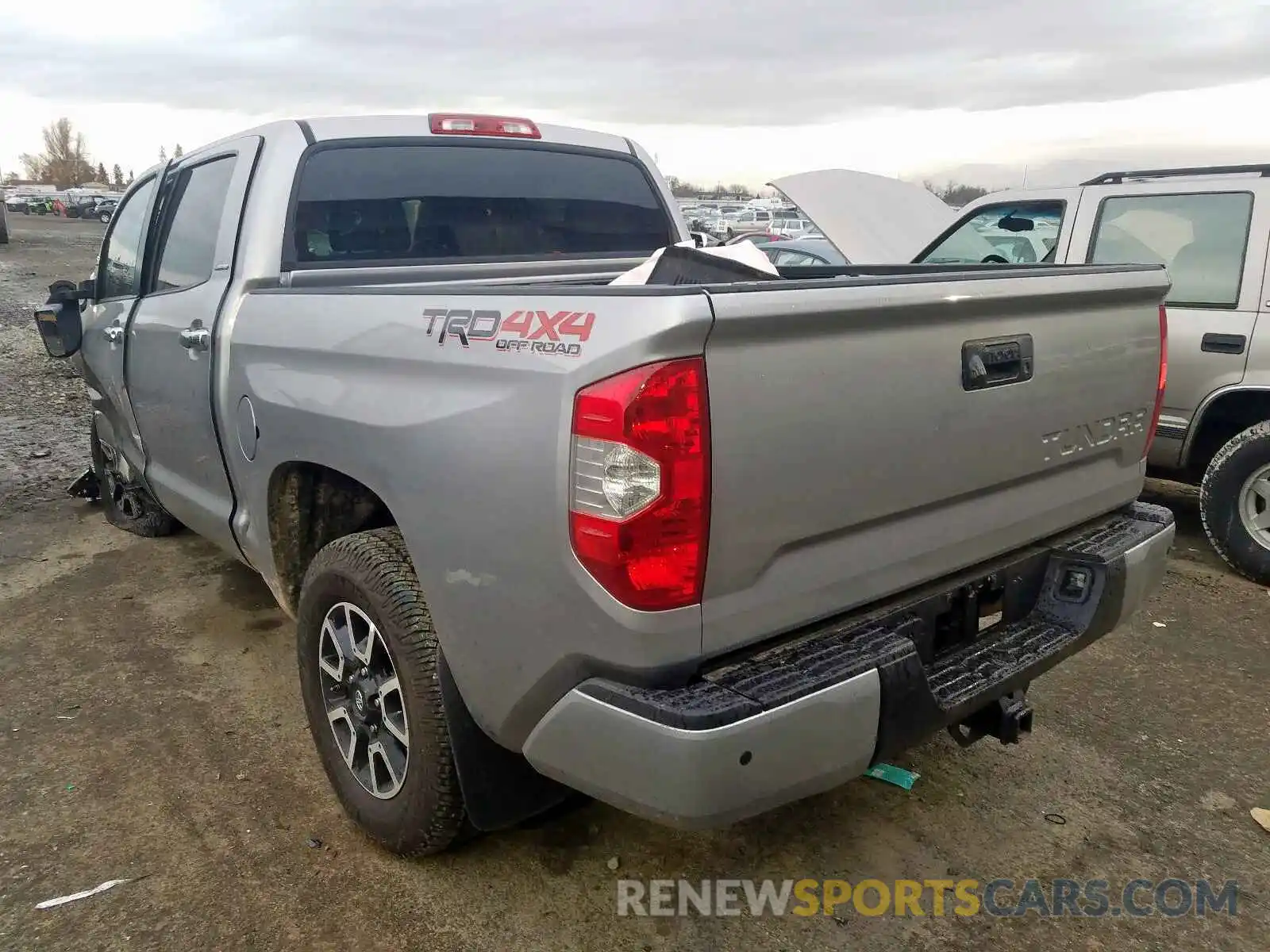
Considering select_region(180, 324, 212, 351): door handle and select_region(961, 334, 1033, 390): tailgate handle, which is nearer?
select_region(961, 334, 1033, 390): tailgate handle

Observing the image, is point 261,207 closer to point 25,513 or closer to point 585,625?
point 585,625

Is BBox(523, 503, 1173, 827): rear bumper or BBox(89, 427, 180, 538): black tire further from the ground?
BBox(523, 503, 1173, 827): rear bumper

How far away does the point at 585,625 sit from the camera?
1809 mm

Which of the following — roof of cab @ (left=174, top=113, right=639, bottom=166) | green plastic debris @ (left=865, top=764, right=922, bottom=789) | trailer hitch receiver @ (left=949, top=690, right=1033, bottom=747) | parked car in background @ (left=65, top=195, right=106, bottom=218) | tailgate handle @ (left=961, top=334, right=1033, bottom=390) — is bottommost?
green plastic debris @ (left=865, top=764, right=922, bottom=789)

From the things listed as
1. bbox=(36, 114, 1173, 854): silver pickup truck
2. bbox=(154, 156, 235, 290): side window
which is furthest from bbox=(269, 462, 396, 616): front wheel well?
bbox=(154, 156, 235, 290): side window

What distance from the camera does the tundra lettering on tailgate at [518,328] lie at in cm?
178

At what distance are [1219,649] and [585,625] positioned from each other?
10.9ft

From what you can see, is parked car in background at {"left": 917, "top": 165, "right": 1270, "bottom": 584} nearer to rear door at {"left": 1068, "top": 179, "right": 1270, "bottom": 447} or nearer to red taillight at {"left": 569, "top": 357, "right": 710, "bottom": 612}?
rear door at {"left": 1068, "top": 179, "right": 1270, "bottom": 447}

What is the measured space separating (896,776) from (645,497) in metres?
1.71

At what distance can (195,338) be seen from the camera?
3211 mm

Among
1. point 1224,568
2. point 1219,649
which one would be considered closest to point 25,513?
point 1219,649

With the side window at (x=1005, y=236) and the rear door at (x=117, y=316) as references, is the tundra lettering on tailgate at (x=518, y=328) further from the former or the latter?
Result: the side window at (x=1005, y=236)

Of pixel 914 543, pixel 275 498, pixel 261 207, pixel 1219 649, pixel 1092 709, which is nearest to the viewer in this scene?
pixel 914 543

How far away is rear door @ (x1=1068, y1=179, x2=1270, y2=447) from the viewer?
475 centimetres
